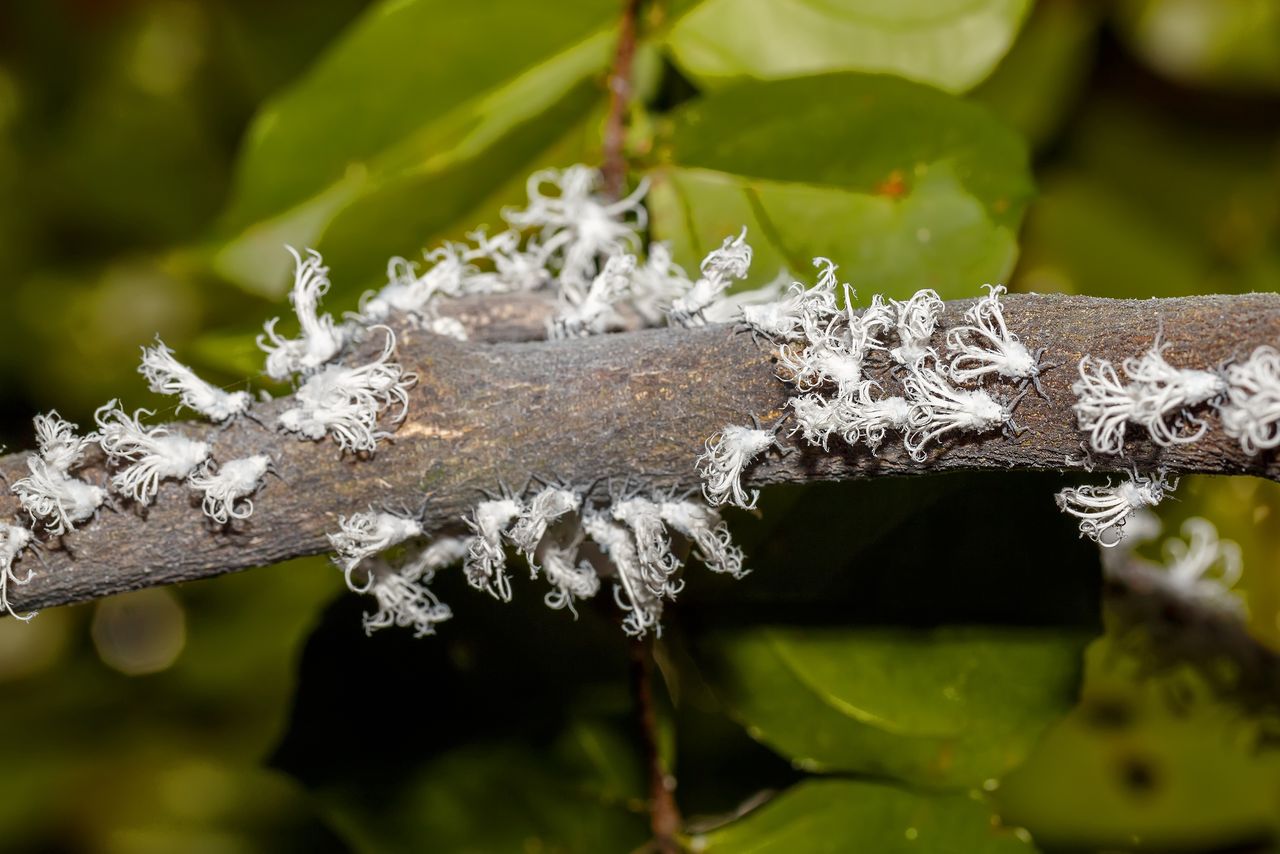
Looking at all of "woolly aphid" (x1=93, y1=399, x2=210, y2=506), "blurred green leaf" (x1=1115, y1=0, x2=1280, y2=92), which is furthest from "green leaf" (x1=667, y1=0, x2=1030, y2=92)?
"blurred green leaf" (x1=1115, y1=0, x2=1280, y2=92)

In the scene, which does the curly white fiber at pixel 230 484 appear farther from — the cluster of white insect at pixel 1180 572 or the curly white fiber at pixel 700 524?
the cluster of white insect at pixel 1180 572

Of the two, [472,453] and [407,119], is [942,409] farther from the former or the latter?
[407,119]

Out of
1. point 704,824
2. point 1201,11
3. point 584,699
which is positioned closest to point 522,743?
point 584,699

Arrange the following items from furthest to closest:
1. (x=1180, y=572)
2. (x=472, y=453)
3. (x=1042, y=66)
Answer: (x=1042, y=66) < (x=1180, y=572) < (x=472, y=453)

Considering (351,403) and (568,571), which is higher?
(351,403)

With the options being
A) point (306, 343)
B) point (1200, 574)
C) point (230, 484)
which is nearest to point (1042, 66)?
point (1200, 574)

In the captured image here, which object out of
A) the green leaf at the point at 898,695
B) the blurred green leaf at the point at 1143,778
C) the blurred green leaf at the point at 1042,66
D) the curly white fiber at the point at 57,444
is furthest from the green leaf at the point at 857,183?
the blurred green leaf at the point at 1042,66

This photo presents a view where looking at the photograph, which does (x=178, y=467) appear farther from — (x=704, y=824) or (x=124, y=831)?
(x=124, y=831)

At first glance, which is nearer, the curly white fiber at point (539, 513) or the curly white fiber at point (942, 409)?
the curly white fiber at point (942, 409)
